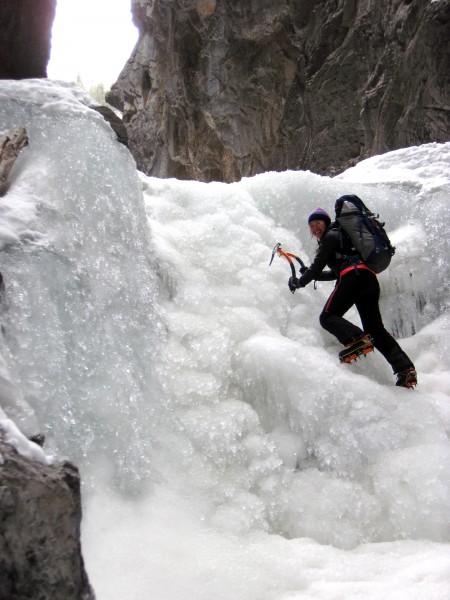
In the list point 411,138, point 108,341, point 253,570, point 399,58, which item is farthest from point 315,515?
point 399,58

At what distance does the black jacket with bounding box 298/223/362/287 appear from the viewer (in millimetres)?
3846

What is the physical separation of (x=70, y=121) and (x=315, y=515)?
3.21 metres

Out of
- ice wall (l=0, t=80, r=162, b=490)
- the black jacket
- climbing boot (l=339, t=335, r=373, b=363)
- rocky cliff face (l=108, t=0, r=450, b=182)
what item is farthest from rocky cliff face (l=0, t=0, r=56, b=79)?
rocky cliff face (l=108, t=0, r=450, b=182)

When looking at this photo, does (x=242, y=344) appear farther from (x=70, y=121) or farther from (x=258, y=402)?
(x=70, y=121)

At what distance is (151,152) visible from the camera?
647 inches

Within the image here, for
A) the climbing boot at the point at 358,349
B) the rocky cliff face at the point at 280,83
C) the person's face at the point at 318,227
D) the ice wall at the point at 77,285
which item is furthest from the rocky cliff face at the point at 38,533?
the rocky cliff face at the point at 280,83

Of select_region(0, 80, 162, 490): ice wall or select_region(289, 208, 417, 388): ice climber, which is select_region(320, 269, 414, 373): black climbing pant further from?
select_region(0, 80, 162, 490): ice wall

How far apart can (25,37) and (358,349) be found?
180 inches

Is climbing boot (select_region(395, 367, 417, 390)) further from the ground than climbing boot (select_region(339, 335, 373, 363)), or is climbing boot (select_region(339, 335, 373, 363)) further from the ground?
climbing boot (select_region(339, 335, 373, 363))

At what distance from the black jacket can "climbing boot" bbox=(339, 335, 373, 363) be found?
552 millimetres

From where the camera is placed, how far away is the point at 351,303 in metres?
3.88

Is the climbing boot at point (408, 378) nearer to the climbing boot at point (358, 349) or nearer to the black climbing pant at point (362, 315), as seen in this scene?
the black climbing pant at point (362, 315)

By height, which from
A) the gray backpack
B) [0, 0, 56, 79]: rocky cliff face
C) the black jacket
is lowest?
the black jacket

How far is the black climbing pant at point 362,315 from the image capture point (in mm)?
3738
